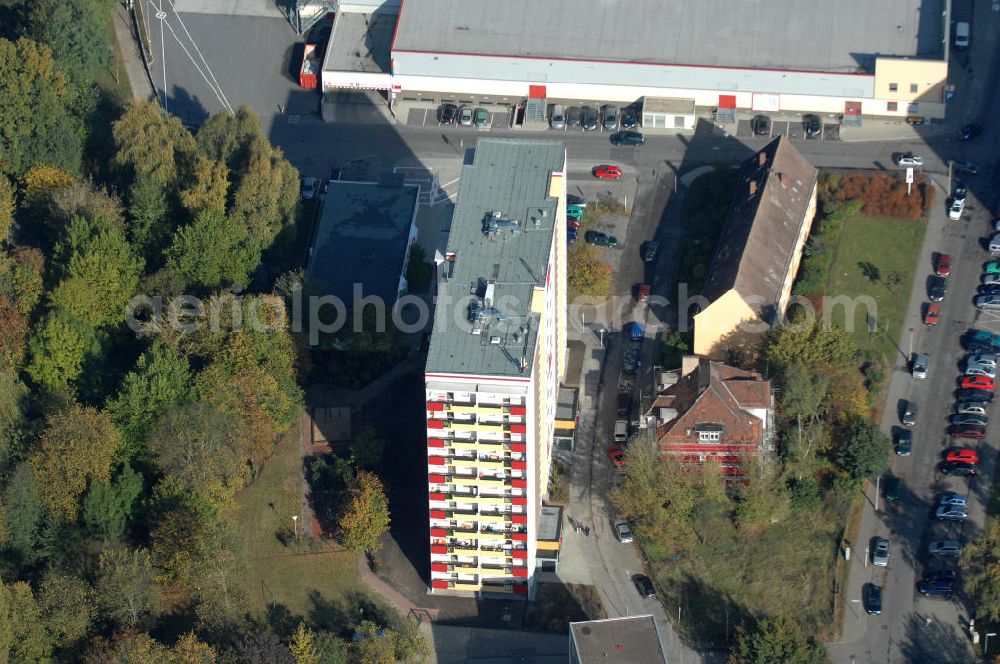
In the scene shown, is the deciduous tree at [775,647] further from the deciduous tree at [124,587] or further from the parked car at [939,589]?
the deciduous tree at [124,587]

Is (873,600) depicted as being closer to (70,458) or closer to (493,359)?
(493,359)

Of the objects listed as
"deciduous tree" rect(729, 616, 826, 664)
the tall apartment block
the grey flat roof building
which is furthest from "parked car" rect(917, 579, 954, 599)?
the grey flat roof building

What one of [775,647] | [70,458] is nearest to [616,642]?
[775,647]

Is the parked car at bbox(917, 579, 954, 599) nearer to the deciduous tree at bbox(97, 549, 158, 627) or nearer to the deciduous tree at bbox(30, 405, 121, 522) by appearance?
the deciduous tree at bbox(97, 549, 158, 627)

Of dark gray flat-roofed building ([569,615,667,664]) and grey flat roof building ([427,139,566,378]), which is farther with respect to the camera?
dark gray flat-roofed building ([569,615,667,664])

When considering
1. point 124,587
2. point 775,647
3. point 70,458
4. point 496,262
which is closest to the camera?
point 775,647
